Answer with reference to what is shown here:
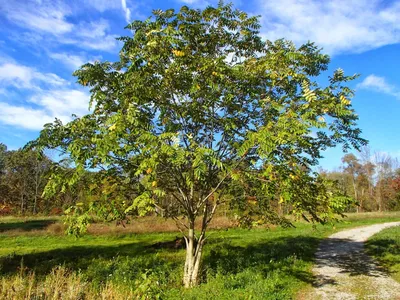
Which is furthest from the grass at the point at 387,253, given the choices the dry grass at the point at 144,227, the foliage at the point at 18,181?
the foliage at the point at 18,181

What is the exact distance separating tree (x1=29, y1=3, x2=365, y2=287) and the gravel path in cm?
366

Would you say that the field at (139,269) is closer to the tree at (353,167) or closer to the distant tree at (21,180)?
the distant tree at (21,180)

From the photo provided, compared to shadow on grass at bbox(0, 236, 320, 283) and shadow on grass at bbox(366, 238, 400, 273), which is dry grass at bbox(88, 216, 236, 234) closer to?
A: shadow on grass at bbox(0, 236, 320, 283)

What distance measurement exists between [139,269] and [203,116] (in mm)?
7860

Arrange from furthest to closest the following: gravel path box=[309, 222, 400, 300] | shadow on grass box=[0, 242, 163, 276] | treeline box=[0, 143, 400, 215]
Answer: treeline box=[0, 143, 400, 215] < shadow on grass box=[0, 242, 163, 276] < gravel path box=[309, 222, 400, 300]

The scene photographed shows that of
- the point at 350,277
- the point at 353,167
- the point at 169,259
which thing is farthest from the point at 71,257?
the point at 353,167

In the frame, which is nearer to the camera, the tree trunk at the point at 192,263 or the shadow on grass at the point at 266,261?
the tree trunk at the point at 192,263

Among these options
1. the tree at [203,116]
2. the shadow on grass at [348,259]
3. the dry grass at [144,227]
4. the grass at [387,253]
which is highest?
the tree at [203,116]

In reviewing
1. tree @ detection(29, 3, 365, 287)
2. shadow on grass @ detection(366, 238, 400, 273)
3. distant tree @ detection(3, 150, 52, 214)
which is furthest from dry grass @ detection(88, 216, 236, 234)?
distant tree @ detection(3, 150, 52, 214)

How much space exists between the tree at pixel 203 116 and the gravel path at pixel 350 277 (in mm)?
3661

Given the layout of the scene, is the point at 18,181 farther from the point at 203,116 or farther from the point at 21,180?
the point at 203,116

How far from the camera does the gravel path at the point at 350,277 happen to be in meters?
10.7

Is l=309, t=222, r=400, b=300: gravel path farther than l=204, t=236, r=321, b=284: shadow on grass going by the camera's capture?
No

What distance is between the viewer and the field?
8.87m
